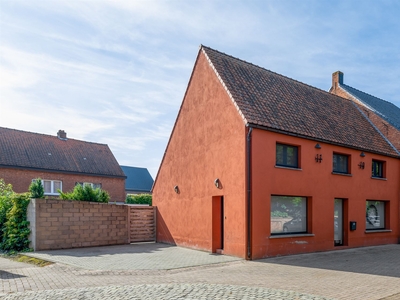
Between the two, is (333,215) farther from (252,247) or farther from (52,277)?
(52,277)

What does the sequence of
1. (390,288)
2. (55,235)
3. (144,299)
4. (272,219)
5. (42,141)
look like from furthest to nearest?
(42,141) < (55,235) < (272,219) < (390,288) < (144,299)

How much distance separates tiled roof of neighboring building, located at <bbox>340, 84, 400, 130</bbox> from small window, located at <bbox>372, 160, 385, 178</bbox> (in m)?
2.65

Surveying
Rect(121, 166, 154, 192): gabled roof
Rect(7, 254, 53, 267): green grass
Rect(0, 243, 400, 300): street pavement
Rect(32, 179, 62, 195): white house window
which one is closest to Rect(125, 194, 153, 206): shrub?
Rect(32, 179, 62, 195): white house window

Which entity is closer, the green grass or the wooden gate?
the green grass

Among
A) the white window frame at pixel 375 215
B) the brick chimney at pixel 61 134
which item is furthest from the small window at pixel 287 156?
the brick chimney at pixel 61 134

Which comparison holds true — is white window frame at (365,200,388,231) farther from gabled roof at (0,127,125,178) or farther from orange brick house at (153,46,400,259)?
gabled roof at (0,127,125,178)

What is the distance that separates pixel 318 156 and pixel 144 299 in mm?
10260

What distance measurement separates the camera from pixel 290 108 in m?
15.4

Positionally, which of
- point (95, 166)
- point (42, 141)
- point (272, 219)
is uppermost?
point (42, 141)

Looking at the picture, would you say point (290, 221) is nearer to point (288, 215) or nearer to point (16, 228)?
point (288, 215)

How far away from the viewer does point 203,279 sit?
8852mm

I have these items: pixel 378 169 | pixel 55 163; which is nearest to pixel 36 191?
pixel 55 163

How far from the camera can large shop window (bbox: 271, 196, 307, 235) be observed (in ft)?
43.4

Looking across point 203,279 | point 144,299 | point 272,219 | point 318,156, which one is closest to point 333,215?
point 318,156
